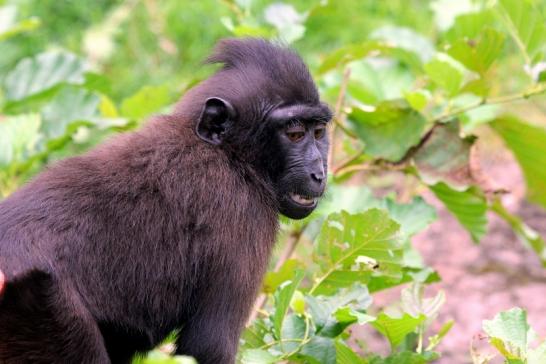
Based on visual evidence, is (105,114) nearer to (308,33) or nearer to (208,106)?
(208,106)

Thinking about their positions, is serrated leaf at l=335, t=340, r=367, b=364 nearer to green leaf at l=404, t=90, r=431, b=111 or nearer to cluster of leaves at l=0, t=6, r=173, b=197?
green leaf at l=404, t=90, r=431, b=111

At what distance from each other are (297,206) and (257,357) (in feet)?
2.89

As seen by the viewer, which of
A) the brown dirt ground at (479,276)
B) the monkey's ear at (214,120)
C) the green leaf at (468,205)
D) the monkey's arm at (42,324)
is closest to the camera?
the monkey's arm at (42,324)

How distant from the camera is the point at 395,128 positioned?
18.1 feet

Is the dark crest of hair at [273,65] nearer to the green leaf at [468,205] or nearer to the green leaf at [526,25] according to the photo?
the green leaf at [468,205]

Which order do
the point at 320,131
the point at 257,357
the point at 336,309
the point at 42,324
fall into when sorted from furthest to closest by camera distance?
1. the point at 320,131
2. the point at 336,309
3. the point at 257,357
4. the point at 42,324

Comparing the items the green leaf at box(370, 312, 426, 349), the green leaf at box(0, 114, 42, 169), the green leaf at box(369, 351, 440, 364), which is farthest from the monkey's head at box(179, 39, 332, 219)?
the green leaf at box(0, 114, 42, 169)

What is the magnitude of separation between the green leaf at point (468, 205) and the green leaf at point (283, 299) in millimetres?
1572

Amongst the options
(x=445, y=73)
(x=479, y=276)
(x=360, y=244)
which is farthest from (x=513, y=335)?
(x=479, y=276)

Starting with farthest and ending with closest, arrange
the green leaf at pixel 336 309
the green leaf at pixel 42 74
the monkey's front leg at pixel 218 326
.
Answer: the green leaf at pixel 42 74, the green leaf at pixel 336 309, the monkey's front leg at pixel 218 326

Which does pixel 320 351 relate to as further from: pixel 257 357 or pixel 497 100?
pixel 497 100

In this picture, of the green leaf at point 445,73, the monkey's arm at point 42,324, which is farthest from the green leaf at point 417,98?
the monkey's arm at point 42,324

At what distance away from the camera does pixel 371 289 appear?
5.10 m

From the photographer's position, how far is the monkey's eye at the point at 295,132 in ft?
15.2
